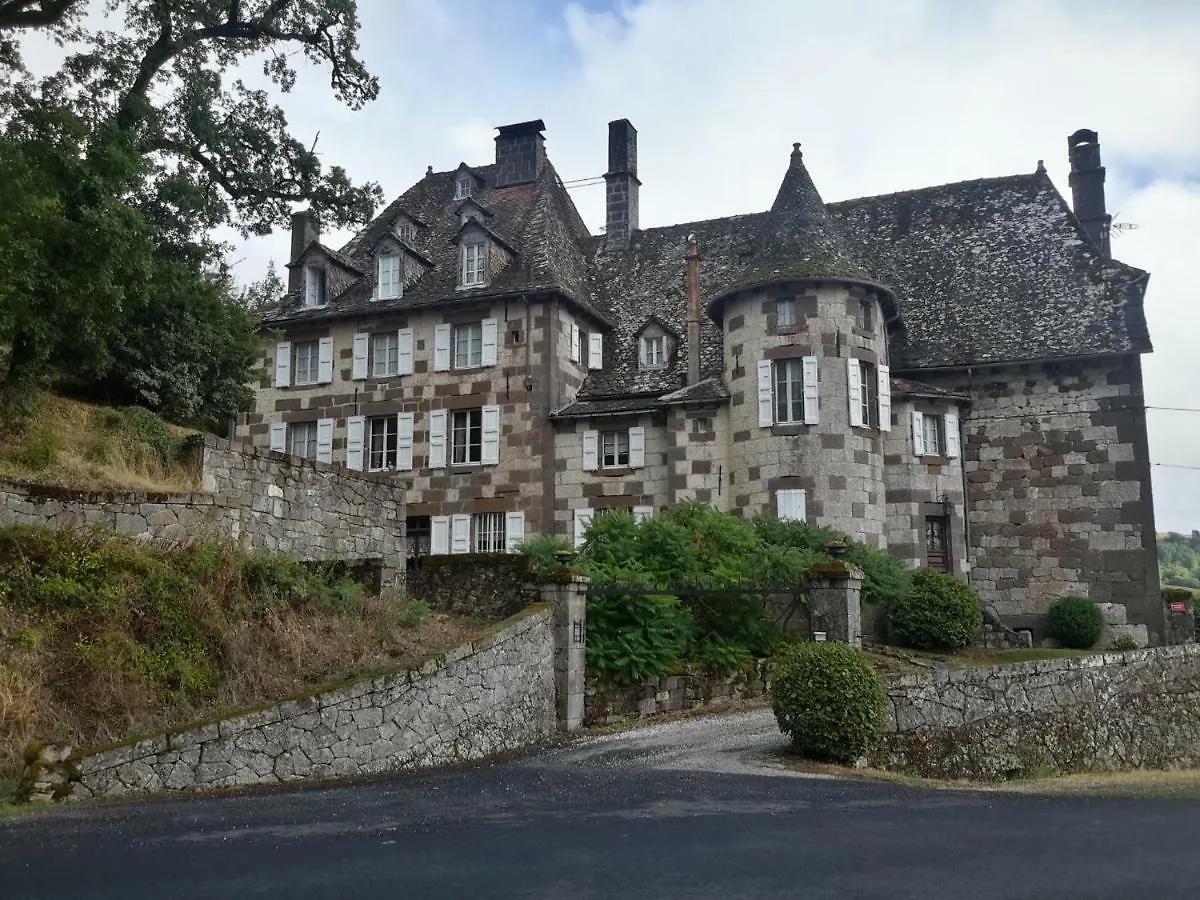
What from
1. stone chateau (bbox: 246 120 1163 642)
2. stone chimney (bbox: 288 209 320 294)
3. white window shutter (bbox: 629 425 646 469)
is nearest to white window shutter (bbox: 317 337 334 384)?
stone chateau (bbox: 246 120 1163 642)

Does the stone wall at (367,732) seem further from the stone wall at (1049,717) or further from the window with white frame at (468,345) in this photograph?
the window with white frame at (468,345)

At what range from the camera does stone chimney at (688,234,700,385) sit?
27.7m

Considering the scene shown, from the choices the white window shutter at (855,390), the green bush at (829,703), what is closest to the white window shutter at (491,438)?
the white window shutter at (855,390)

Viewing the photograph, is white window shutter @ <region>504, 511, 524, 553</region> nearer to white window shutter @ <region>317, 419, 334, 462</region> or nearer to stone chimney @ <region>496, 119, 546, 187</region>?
white window shutter @ <region>317, 419, 334, 462</region>

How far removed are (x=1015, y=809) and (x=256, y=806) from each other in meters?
6.17

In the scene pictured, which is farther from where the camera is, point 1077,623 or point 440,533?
point 440,533

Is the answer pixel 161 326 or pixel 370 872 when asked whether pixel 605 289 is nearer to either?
pixel 161 326

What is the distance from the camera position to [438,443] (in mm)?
28516

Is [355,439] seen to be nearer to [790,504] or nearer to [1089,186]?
[790,504]

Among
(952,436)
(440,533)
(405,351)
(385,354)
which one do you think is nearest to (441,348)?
(405,351)

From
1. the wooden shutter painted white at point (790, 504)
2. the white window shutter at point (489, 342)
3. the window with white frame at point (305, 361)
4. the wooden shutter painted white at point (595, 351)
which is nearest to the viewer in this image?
the wooden shutter painted white at point (790, 504)

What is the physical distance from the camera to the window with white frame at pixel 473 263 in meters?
28.9

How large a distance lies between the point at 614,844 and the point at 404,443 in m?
21.9

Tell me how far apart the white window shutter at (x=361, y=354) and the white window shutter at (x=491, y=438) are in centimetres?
367
